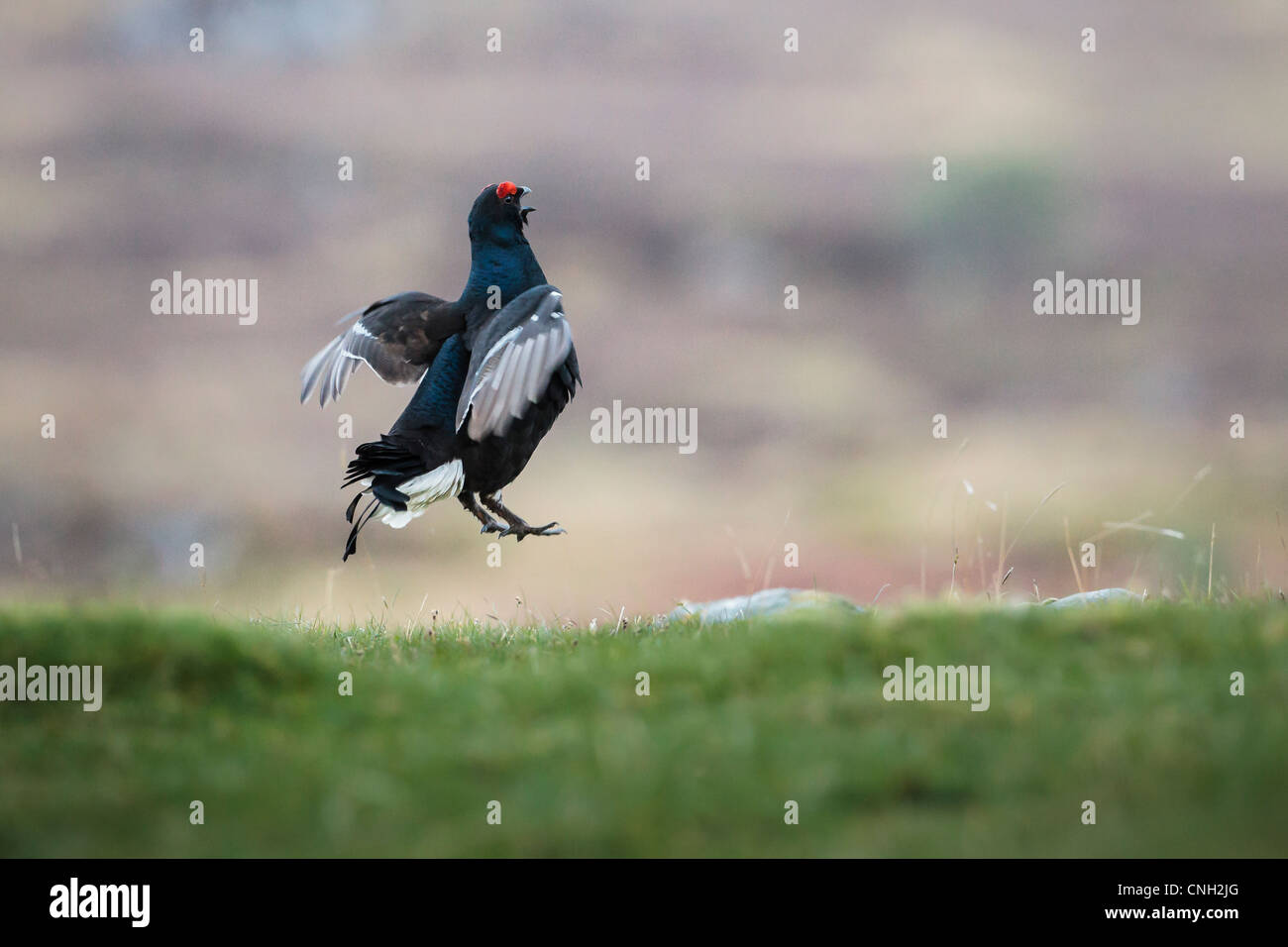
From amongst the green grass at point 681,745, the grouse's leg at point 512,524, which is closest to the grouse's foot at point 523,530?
→ the grouse's leg at point 512,524

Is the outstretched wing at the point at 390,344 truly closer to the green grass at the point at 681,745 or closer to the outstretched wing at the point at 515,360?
the outstretched wing at the point at 515,360

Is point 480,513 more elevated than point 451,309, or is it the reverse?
point 451,309

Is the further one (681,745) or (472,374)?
(472,374)

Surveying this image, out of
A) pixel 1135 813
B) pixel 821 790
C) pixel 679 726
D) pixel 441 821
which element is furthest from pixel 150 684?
pixel 1135 813


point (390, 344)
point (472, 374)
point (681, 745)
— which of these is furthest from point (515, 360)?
point (681, 745)

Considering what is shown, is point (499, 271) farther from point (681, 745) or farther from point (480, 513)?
point (681, 745)

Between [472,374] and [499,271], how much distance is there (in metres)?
1.50

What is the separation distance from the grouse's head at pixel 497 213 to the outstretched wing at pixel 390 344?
0.64 meters

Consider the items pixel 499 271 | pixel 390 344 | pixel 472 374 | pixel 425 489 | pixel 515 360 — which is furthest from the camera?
pixel 390 344

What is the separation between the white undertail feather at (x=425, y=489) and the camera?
928 cm

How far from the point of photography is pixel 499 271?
997cm

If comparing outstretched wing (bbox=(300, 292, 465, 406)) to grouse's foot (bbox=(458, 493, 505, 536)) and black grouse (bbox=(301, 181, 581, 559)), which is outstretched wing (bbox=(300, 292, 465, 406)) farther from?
grouse's foot (bbox=(458, 493, 505, 536))

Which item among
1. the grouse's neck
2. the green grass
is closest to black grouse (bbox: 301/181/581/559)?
the grouse's neck

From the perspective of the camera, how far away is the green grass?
4.31 metres
